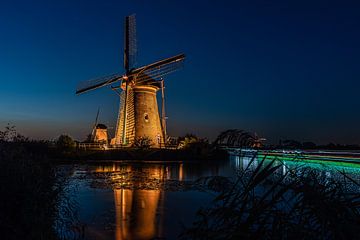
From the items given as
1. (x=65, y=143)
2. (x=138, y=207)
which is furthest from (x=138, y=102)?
(x=138, y=207)

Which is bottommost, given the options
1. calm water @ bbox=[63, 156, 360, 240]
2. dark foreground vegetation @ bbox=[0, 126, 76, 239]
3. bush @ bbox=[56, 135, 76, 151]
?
calm water @ bbox=[63, 156, 360, 240]

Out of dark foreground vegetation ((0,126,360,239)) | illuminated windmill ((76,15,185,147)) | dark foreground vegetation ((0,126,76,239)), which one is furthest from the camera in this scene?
illuminated windmill ((76,15,185,147))

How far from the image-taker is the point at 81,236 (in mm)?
8812

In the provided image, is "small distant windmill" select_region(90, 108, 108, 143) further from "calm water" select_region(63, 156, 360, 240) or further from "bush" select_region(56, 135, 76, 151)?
"calm water" select_region(63, 156, 360, 240)

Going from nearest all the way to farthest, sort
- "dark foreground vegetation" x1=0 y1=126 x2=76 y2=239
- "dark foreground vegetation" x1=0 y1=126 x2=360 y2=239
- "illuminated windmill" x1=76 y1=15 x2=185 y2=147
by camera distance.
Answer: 1. "dark foreground vegetation" x1=0 y1=126 x2=360 y2=239
2. "dark foreground vegetation" x1=0 y1=126 x2=76 y2=239
3. "illuminated windmill" x1=76 y1=15 x2=185 y2=147

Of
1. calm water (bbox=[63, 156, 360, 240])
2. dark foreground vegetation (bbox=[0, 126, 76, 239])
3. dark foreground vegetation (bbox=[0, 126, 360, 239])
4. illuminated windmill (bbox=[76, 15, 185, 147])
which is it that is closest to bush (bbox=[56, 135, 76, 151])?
illuminated windmill (bbox=[76, 15, 185, 147])

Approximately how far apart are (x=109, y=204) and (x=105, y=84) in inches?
1367

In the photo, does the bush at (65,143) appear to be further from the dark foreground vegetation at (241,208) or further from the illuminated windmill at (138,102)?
the dark foreground vegetation at (241,208)

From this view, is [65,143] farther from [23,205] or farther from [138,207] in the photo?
[23,205]

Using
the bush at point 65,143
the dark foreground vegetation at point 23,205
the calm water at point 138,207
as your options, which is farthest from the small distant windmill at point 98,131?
the dark foreground vegetation at point 23,205

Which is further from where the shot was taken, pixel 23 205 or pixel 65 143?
pixel 65 143

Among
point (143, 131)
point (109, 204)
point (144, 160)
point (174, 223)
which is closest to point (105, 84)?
Answer: point (143, 131)

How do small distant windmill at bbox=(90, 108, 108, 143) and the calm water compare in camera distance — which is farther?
small distant windmill at bbox=(90, 108, 108, 143)

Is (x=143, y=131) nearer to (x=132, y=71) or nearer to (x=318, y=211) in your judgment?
(x=132, y=71)
